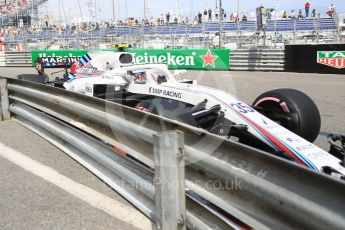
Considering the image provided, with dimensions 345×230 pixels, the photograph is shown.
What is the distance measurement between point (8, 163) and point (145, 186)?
213 centimetres

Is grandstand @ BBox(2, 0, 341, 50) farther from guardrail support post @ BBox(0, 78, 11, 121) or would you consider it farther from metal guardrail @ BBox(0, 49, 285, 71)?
guardrail support post @ BBox(0, 78, 11, 121)

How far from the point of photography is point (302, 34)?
29031 mm

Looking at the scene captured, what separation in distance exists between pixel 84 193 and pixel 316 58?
595 inches

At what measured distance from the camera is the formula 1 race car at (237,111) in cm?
399

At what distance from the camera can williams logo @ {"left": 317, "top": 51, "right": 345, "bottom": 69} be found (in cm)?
1622

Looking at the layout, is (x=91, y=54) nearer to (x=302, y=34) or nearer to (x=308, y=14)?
(x=302, y=34)

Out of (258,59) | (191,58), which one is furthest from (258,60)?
(191,58)

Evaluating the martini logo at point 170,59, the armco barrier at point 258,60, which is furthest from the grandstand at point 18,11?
the armco barrier at point 258,60

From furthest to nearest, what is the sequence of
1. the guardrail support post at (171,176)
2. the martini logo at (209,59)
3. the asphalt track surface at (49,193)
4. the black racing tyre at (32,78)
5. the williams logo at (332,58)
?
the martini logo at (209,59), the williams logo at (332,58), the black racing tyre at (32,78), the asphalt track surface at (49,193), the guardrail support post at (171,176)

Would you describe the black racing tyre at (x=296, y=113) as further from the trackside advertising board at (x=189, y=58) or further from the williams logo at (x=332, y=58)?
the trackside advertising board at (x=189, y=58)

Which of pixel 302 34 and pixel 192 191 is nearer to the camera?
pixel 192 191

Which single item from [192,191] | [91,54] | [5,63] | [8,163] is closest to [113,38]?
[5,63]

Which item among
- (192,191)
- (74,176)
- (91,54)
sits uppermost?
(91,54)

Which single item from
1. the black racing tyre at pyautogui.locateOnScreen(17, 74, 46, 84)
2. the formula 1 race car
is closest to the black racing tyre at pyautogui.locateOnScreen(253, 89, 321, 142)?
the formula 1 race car
